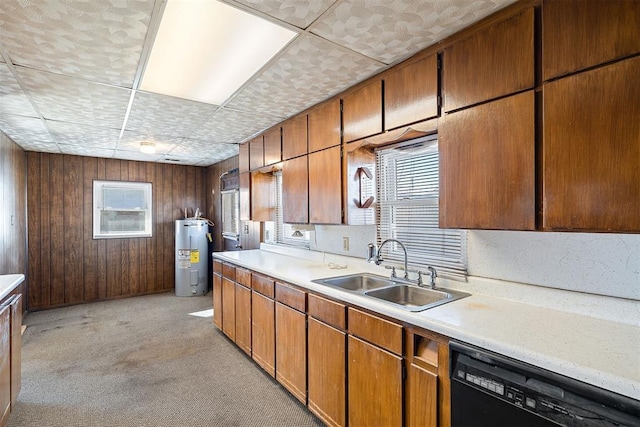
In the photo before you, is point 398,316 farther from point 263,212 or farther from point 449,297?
point 263,212

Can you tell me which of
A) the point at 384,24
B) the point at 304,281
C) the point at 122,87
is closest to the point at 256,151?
the point at 122,87

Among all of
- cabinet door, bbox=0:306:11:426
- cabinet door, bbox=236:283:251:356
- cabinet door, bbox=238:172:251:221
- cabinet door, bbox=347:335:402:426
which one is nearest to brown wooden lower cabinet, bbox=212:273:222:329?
cabinet door, bbox=236:283:251:356

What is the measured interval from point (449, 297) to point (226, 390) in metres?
1.93

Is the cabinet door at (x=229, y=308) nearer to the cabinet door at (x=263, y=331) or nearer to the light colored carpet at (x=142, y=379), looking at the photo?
the light colored carpet at (x=142, y=379)

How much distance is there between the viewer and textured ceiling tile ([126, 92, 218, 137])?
269 centimetres

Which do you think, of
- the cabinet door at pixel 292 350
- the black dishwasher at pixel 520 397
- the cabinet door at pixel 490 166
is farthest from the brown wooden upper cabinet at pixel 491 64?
the cabinet door at pixel 292 350

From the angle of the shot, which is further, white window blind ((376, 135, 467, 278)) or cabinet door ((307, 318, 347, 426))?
white window blind ((376, 135, 467, 278))

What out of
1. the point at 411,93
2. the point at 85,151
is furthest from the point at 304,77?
the point at 85,151

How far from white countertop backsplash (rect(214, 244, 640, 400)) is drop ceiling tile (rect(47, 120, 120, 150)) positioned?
10.6 feet

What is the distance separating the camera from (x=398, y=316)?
5.19 ft

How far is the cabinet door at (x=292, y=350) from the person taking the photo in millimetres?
2279

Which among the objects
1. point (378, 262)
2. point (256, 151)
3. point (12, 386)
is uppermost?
point (256, 151)

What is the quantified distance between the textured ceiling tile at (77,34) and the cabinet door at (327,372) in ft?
6.56

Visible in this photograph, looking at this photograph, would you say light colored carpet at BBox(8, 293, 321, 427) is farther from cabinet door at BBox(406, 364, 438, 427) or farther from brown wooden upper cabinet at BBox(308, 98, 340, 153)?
brown wooden upper cabinet at BBox(308, 98, 340, 153)
